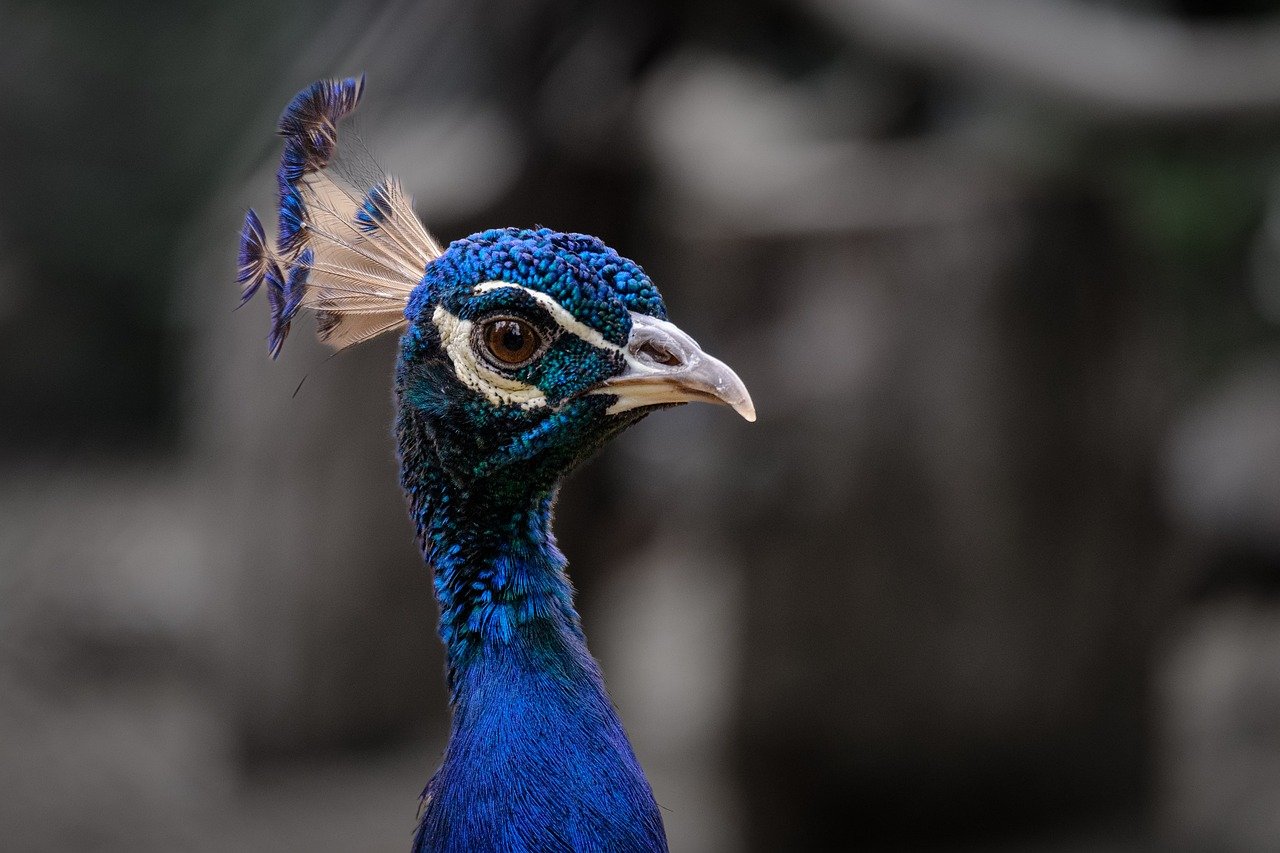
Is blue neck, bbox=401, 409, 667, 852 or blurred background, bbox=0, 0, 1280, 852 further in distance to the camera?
blurred background, bbox=0, 0, 1280, 852

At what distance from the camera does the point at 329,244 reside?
1.32 m

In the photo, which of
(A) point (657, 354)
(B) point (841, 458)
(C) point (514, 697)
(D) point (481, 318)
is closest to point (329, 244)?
(D) point (481, 318)

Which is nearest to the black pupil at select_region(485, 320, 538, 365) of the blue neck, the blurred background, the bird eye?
the bird eye

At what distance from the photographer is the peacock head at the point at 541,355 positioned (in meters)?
1.23

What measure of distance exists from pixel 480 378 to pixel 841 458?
1.98 m

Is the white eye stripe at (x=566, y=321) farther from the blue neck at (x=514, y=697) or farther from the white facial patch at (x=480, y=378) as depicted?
the blue neck at (x=514, y=697)

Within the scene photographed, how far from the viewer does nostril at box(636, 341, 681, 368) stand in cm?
123

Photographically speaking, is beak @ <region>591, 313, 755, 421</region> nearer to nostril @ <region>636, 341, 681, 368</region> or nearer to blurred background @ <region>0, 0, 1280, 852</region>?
nostril @ <region>636, 341, 681, 368</region>

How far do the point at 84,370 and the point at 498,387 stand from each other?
4.68 meters

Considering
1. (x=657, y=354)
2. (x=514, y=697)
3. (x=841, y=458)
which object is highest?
(x=841, y=458)

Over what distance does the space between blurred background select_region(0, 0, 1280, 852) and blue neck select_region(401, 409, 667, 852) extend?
1383 millimetres

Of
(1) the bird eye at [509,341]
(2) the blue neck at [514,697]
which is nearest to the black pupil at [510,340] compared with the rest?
(1) the bird eye at [509,341]

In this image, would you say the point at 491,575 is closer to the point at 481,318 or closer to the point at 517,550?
the point at 517,550

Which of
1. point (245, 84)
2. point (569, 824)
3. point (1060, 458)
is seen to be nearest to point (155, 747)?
point (245, 84)
